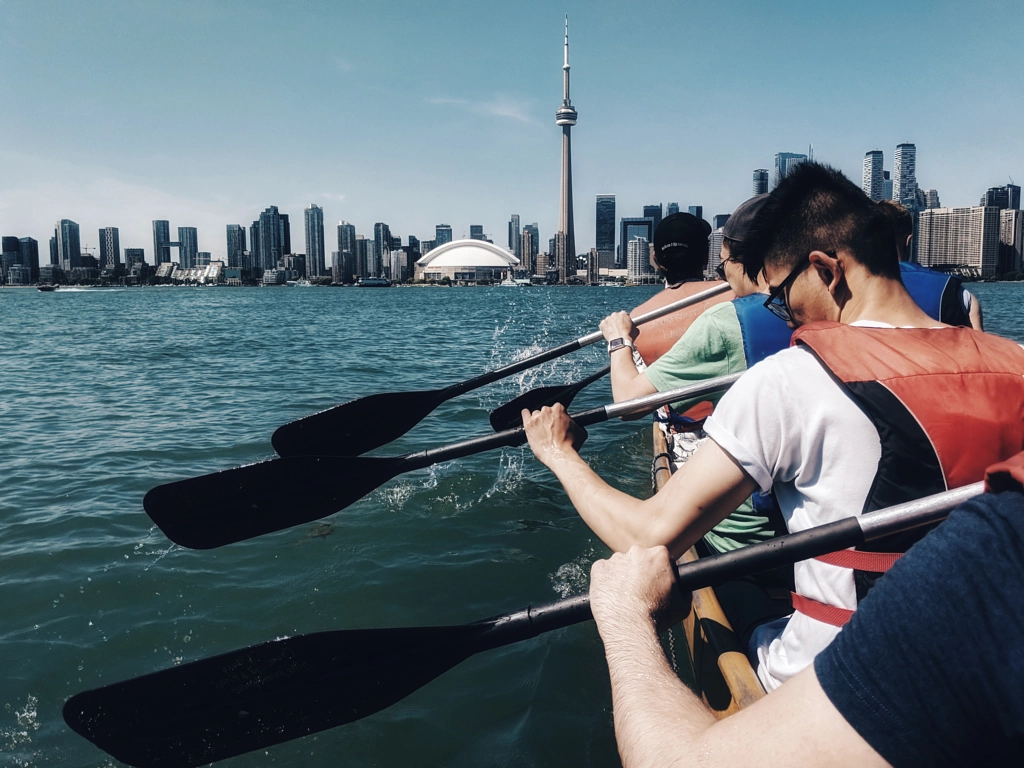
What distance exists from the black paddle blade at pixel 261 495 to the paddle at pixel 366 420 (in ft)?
2.02

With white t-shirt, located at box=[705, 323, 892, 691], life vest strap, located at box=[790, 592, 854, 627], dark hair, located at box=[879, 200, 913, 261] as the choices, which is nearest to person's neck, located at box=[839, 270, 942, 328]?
white t-shirt, located at box=[705, 323, 892, 691]

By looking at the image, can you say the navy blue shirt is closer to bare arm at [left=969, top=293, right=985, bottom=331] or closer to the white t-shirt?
the white t-shirt

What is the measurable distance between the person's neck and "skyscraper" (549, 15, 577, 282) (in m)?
152

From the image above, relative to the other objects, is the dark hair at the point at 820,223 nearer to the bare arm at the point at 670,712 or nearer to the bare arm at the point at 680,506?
the bare arm at the point at 680,506

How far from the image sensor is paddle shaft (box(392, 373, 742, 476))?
2977 mm

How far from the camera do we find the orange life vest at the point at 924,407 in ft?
4.95

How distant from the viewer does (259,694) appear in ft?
7.59

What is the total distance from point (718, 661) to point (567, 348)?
3218 mm

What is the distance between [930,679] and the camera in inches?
35.4

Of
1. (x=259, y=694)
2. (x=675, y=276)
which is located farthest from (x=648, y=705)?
(x=675, y=276)

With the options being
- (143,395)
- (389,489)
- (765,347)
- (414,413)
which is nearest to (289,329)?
(143,395)

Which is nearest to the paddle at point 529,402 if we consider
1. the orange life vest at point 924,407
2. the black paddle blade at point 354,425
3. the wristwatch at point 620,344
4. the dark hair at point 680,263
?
the wristwatch at point 620,344

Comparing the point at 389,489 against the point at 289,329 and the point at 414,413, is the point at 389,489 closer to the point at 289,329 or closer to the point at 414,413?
the point at 414,413

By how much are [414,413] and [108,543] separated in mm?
3752
